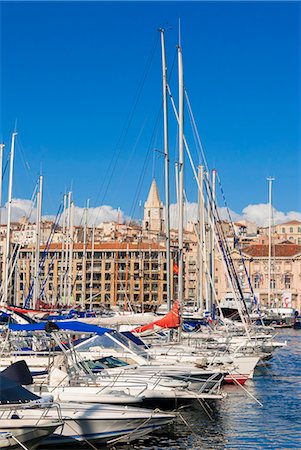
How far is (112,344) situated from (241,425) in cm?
488

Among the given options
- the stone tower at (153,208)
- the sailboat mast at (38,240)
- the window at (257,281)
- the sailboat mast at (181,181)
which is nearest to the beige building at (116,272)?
the window at (257,281)

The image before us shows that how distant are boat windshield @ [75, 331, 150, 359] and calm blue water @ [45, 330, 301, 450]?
2.68m

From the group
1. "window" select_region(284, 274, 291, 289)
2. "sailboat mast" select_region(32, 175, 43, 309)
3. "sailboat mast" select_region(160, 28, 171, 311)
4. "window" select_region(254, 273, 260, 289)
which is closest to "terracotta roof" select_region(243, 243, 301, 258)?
"window" select_region(284, 274, 291, 289)

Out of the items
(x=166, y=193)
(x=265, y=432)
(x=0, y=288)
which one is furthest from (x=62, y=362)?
(x=0, y=288)

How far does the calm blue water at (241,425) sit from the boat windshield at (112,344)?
2677 mm

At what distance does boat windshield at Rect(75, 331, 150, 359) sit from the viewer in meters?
24.8

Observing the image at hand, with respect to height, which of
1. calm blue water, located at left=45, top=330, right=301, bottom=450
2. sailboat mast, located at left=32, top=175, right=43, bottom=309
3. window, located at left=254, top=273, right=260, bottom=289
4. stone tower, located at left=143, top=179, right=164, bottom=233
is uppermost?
stone tower, located at left=143, top=179, right=164, bottom=233

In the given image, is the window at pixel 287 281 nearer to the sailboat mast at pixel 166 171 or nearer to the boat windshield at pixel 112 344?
the sailboat mast at pixel 166 171

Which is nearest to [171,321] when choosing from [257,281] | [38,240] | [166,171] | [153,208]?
[166,171]

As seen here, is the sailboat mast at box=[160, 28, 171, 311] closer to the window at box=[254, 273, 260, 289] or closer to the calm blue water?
the calm blue water

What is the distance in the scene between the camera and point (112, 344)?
2480 centimetres

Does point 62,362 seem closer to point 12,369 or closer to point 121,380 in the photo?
point 121,380

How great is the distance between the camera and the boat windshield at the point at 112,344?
24781mm

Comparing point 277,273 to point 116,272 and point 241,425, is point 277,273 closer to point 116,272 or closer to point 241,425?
point 116,272
